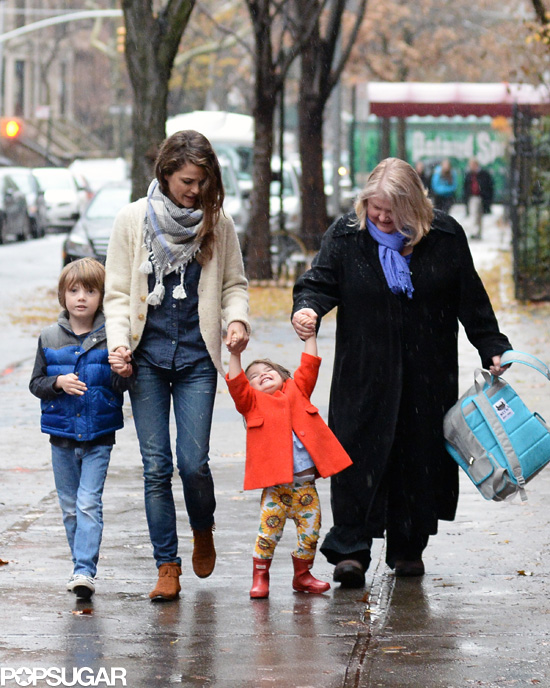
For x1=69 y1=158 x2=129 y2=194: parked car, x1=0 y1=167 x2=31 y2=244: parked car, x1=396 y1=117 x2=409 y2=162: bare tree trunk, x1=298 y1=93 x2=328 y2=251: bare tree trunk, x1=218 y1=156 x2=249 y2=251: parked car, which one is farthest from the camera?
x1=69 y1=158 x2=129 y2=194: parked car

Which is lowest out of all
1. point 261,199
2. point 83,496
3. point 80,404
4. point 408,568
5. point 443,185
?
point 408,568

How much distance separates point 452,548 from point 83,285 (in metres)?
2.10

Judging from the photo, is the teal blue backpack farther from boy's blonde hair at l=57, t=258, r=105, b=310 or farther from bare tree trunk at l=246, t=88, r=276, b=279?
bare tree trunk at l=246, t=88, r=276, b=279

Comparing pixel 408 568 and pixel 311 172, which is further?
pixel 311 172

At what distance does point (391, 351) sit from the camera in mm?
5434

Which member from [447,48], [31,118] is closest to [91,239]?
[447,48]

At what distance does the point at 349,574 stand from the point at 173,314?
1.25 m

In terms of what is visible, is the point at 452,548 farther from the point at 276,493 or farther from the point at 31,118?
the point at 31,118

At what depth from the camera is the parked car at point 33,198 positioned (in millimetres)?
32969

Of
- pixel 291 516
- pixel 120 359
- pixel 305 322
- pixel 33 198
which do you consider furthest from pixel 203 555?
pixel 33 198

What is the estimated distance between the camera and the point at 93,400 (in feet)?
17.2

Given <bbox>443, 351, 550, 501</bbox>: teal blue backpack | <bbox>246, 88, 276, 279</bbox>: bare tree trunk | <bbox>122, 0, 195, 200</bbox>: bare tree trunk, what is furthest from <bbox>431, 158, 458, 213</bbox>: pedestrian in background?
<bbox>443, 351, 550, 501</bbox>: teal blue backpack

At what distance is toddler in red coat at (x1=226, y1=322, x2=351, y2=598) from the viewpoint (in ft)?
17.2

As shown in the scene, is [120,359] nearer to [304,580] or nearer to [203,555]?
[203,555]
